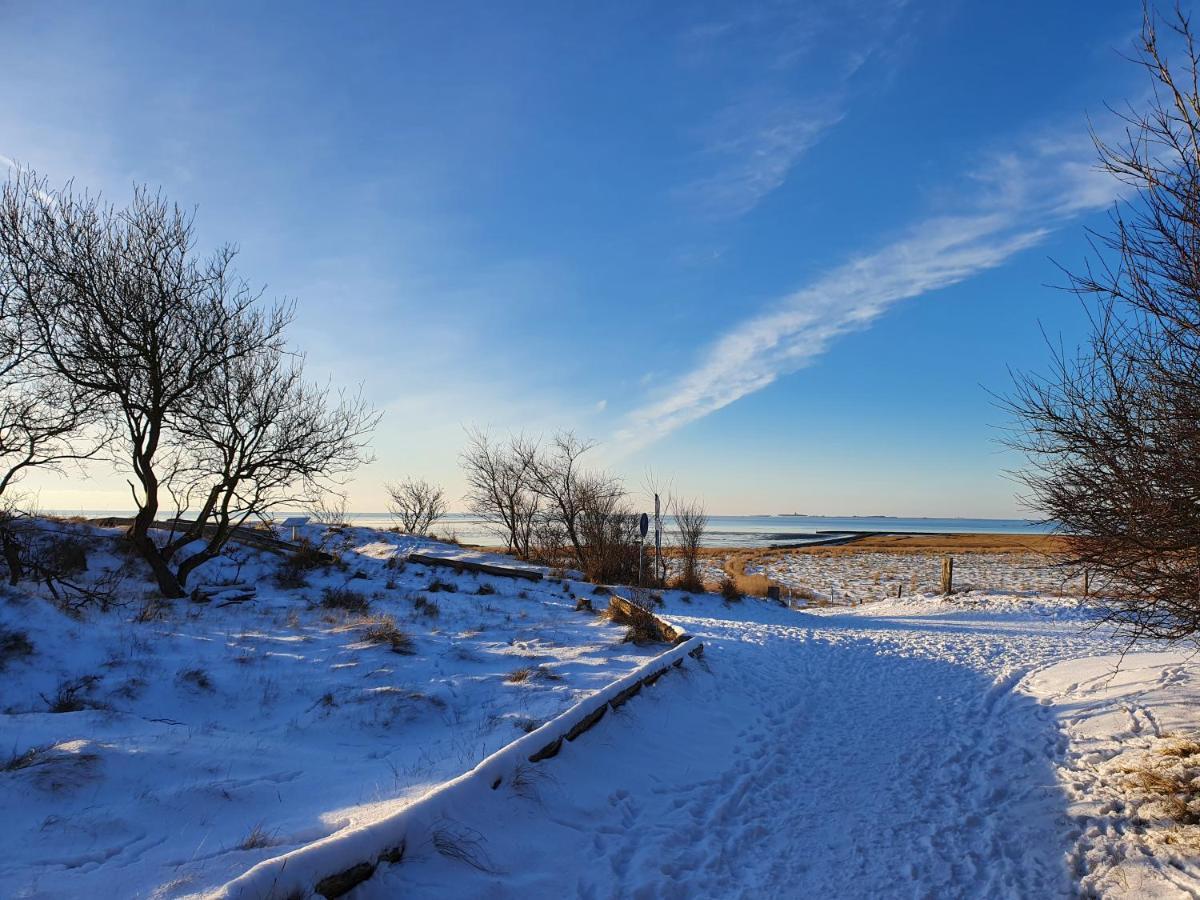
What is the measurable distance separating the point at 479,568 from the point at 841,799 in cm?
1451

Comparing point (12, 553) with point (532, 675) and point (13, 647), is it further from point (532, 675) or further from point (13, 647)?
point (532, 675)

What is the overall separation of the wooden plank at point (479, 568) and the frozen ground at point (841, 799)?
9.33 m

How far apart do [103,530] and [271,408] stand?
6.27 metres

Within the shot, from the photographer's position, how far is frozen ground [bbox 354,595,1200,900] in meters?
4.16

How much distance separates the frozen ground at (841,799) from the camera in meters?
4.16

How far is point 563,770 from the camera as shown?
530 centimetres

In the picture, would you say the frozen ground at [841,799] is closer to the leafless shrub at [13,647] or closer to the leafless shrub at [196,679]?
the leafless shrub at [196,679]

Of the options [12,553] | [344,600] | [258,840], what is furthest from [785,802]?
[12,553]

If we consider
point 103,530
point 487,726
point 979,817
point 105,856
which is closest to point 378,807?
point 105,856

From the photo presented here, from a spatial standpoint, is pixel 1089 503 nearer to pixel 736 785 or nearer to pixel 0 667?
pixel 736 785

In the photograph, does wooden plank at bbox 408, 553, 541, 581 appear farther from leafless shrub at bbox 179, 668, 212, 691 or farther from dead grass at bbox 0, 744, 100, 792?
dead grass at bbox 0, 744, 100, 792

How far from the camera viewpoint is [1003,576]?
109 ft

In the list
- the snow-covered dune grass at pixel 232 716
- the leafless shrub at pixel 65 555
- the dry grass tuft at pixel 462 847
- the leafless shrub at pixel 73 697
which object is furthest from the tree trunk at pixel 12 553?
the dry grass tuft at pixel 462 847

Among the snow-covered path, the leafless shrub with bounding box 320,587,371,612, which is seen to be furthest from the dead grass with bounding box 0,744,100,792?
the leafless shrub with bounding box 320,587,371,612
